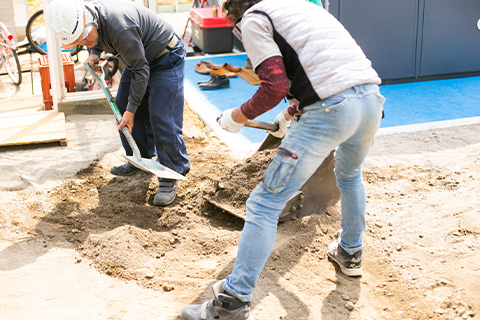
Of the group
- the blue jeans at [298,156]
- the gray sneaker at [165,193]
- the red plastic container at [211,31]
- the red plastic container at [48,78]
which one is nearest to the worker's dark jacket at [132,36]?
the gray sneaker at [165,193]

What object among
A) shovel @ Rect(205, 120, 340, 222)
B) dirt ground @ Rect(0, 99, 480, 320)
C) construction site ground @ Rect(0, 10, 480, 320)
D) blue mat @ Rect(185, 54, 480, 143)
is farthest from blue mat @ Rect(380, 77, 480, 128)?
shovel @ Rect(205, 120, 340, 222)

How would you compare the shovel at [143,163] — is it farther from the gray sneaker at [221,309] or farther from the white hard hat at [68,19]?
the gray sneaker at [221,309]

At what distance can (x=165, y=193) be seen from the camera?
138 inches

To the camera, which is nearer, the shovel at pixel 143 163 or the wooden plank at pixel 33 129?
the shovel at pixel 143 163

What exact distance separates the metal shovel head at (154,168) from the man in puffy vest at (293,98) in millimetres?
1297

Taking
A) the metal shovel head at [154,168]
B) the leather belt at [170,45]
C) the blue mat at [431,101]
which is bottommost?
the blue mat at [431,101]

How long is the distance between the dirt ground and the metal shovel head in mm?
234

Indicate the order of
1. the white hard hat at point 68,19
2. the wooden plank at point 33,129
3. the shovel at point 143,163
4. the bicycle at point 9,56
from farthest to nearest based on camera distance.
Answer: the bicycle at point 9,56, the wooden plank at point 33,129, the shovel at point 143,163, the white hard hat at point 68,19

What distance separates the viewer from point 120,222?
3221 millimetres

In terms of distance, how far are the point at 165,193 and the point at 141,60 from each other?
3.21 ft

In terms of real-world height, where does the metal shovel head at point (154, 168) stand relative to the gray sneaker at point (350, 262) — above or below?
above

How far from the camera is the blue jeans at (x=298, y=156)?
2004 millimetres

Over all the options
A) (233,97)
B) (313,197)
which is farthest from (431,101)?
(313,197)

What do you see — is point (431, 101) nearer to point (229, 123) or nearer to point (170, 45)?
point (170, 45)
